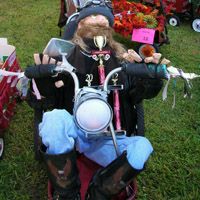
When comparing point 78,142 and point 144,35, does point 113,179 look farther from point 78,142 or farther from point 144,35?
point 144,35

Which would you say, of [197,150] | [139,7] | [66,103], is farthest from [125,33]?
[66,103]

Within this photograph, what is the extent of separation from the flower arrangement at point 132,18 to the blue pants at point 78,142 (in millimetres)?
2060

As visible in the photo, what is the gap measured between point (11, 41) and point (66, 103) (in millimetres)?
2347

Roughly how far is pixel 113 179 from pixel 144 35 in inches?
90.6

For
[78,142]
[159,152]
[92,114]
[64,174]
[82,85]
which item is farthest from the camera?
[159,152]

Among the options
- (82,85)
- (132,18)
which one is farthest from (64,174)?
(132,18)

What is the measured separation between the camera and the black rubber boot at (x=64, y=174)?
1.57 metres

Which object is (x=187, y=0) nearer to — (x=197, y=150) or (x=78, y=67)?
(x=197, y=150)

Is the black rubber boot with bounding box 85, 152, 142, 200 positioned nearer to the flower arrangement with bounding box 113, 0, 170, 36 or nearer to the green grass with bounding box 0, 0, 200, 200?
the green grass with bounding box 0, 0, 200, 200

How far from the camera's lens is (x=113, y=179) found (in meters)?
1.59

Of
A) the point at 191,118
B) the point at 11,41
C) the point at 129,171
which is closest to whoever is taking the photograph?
the point at 129,171

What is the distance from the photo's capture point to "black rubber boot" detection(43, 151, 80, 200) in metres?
1.57

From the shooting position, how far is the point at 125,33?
3.69m

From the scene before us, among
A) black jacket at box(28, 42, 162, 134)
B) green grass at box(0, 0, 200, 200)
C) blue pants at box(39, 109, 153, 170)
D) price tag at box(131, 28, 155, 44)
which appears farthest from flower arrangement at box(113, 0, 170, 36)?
blue pants at box(39, 109, 153, 170)
